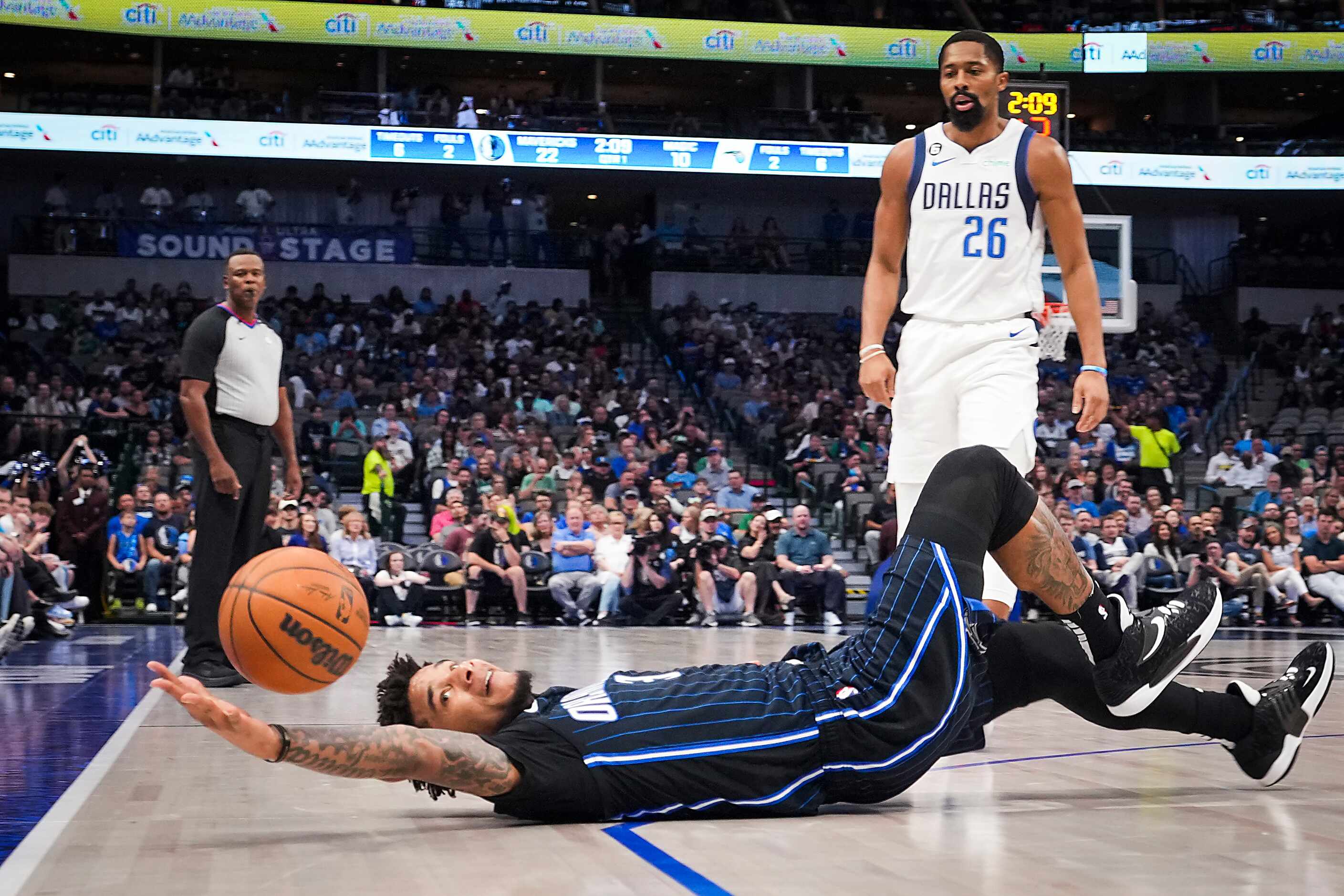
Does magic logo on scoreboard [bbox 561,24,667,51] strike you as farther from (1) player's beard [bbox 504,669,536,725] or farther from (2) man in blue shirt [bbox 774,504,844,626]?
(1) player's beard [bbox 504,669,536,725]

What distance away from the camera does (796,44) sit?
25406 millimetres

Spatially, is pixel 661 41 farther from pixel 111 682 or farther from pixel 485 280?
pixel 111 682

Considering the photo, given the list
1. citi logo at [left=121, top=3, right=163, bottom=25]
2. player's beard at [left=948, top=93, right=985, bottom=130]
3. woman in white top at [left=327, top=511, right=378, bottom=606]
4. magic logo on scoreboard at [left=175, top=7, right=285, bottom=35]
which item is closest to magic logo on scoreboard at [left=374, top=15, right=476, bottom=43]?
magic logo on scoreboard at [left=175, top=7, right=285, bottom=35]

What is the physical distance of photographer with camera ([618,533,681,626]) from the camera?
1253 centimetres

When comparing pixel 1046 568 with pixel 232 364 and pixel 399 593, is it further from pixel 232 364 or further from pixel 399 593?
pixel 399 593

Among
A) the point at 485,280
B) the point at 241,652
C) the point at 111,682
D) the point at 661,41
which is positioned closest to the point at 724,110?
the point at 661,41

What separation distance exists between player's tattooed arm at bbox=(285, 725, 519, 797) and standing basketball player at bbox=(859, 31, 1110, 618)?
1924 mm

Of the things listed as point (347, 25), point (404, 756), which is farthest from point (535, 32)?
point (404, 756)

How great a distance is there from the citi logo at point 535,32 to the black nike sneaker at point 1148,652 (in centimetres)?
2264

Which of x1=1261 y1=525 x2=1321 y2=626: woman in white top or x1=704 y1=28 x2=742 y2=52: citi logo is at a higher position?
x1=704 y1=28 x2=742 y2=52: citi logo

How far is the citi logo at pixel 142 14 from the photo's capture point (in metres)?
22.5

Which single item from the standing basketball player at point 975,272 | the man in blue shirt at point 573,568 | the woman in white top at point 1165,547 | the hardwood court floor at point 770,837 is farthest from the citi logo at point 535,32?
the hardwood court floor at point 770,837

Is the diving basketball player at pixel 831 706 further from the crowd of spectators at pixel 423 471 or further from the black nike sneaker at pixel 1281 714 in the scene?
the crowd of spectators at pixel 423 471

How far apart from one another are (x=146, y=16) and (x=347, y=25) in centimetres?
322
